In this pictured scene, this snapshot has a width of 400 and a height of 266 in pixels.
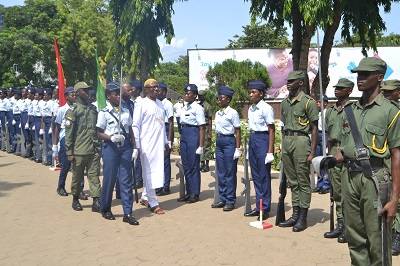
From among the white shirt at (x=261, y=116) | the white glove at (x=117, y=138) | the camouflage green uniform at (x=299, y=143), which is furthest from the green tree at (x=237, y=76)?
the camouflage green uniform at (x=299, y=143)

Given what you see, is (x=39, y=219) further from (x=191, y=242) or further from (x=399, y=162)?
(x=399, y=162)

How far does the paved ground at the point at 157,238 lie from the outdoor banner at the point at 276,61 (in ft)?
78.9

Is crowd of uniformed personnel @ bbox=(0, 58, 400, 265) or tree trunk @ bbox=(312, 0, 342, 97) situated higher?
tree trunk @ bbox=(312, 0, 342, 97)

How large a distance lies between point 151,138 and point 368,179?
4.10m

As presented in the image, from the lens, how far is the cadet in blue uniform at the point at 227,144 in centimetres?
763

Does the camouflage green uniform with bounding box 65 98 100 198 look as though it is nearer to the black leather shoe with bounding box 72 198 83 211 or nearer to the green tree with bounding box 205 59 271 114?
the black leather shoe with bounding box 72 198 83 211

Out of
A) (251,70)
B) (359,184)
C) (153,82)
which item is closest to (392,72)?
(251,70)

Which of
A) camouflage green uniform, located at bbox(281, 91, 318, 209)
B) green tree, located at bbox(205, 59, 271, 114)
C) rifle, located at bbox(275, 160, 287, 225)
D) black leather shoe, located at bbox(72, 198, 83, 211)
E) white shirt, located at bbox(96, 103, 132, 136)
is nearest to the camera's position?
camouflage green uniform, located at bbox(281, 91, 318, 209)

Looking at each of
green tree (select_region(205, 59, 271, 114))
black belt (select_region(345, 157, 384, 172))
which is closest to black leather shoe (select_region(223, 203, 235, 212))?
black belt (select_region(345, 157, 384, 172))

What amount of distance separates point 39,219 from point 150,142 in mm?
1971

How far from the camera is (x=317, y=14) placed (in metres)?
13.1

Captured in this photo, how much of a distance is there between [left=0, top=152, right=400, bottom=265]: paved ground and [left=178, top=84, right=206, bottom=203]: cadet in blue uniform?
0.99 ft

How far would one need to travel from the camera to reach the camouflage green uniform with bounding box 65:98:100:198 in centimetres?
745

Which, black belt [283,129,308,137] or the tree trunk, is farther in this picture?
the tree trunk
